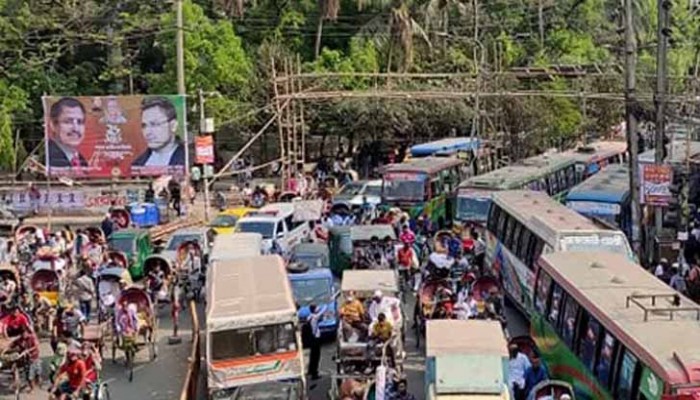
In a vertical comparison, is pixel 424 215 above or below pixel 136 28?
below

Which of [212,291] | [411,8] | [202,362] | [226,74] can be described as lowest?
[202,362]

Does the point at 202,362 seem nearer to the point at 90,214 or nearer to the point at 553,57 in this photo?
the point at 90,214

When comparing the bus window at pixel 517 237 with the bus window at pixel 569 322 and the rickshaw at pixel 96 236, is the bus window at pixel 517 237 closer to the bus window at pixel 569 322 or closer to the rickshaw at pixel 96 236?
the bus window at pixel 569 322

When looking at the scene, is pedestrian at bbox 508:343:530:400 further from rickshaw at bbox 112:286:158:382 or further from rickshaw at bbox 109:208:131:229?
rickshaw at bbox 109:208:131:229

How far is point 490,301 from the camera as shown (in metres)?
21.9

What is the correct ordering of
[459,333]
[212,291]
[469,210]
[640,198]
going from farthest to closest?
[469,210]
[640,198]
[212,291]
[459,333]

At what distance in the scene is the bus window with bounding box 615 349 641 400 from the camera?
1347 cm

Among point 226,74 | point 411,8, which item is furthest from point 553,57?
point 226,74

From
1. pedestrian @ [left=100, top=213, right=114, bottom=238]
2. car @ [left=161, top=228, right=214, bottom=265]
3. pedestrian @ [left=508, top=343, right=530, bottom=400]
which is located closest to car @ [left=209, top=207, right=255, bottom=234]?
car @ [left=161, top=228, right=214, bottom=265]

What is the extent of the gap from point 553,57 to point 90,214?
30.8 metres

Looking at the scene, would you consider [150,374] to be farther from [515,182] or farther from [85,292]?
[515,182]

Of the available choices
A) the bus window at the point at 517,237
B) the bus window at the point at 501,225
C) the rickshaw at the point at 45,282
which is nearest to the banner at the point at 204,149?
the rickshaw at the point at 45,282

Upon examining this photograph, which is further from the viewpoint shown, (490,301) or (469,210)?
(469,210)

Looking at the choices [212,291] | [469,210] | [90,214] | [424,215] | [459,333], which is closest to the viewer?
[459,333]
